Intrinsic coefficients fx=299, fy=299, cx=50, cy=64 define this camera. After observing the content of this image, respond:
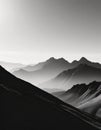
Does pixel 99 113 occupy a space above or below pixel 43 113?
above

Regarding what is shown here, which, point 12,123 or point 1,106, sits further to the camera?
point 1,106

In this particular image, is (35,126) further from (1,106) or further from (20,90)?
(20,90)

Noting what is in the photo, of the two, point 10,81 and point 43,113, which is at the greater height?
point 10,81

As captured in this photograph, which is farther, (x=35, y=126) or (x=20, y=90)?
(x=20, y=90)

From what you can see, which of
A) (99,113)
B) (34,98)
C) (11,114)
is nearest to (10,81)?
(34,98)

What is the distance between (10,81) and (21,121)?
88.8 ft

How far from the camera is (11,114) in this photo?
62.8 metres

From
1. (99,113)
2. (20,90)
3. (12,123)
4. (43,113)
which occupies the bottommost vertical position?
(12,123)

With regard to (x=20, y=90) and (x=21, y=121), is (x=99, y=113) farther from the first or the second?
(x=21, y=121)

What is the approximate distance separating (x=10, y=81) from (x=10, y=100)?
18.6 m

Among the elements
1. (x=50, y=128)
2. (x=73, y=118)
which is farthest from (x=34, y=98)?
(x=50, y=128)

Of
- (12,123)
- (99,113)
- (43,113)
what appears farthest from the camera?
(99,113)

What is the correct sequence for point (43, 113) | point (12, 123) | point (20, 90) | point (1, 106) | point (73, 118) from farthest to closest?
1. point (20, 90)
2. point (73, 118)
3. point (43, 113)
4. point (1, 106)
5. point (12, 123)

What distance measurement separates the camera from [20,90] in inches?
3211
